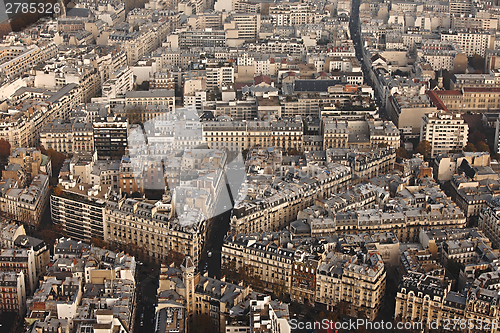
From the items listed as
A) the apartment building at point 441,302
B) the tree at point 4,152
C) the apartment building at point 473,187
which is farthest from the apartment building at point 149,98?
the apartment building at point 441,302

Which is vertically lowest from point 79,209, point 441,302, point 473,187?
point 441,302

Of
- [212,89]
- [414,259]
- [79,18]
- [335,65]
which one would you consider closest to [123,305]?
[414,259]

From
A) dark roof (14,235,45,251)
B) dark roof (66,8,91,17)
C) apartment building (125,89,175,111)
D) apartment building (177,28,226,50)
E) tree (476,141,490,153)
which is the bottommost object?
dark roof (14,235,45,251)

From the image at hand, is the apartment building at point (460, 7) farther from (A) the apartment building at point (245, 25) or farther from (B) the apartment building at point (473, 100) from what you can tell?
(B) the apartment building at point (473, 100)

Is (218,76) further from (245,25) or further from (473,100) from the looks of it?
(473,100)

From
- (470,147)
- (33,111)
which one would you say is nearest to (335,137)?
(470,147)

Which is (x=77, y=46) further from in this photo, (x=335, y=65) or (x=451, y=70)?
(x=451, y=70)

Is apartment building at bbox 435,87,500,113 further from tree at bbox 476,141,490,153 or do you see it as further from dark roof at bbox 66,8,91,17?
dark roof at bbox 66,8,91,17

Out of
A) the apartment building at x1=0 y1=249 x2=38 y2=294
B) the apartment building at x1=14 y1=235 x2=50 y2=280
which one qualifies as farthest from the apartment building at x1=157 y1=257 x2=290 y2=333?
the apartment building at x1=14 y1=235 x2=50 y2=280
